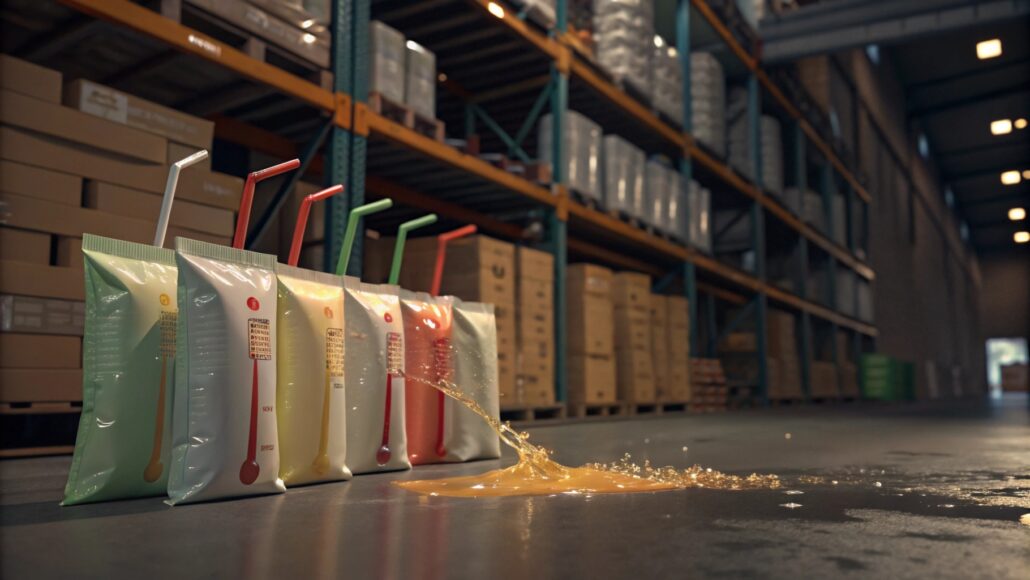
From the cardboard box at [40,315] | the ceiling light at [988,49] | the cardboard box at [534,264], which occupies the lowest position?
the cardboard box at [40,315]

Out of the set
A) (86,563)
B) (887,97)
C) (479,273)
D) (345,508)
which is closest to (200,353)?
(345,508)

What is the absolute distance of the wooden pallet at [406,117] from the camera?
199 inches

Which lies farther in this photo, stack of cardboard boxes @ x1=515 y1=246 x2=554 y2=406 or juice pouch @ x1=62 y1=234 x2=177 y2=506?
stack of cardboard boxes @ x1=515 y1=246 x2=554 y2=406

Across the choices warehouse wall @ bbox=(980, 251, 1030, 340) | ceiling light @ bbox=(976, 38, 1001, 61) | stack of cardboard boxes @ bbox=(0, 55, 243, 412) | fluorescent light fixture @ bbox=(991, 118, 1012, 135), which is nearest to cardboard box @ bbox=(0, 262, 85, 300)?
stack of cardboard boxes @ bbox=(0, 55, 243, 412)

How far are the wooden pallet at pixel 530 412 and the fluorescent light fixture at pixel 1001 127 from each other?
23844 millimetres

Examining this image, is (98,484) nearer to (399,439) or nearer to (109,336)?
(109,336)

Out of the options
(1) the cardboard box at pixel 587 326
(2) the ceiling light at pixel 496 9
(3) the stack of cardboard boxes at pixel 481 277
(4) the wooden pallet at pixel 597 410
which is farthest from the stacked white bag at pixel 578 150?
(4) the wooden pallet at pixel 597 410

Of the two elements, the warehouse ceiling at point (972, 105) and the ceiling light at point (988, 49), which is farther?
the warehouse ceiling at point (972, 105)

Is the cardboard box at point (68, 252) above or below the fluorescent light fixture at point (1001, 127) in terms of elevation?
below

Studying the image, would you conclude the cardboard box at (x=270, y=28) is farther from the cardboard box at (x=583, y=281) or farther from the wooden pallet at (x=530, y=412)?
the cardboard box at (x=583, y=281)

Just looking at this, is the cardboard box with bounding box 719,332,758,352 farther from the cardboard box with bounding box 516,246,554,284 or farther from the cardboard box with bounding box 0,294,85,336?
the cardboard box with bounding box 0,294,85,336

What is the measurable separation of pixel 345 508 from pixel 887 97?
23570mm

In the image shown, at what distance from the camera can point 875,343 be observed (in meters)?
18.7

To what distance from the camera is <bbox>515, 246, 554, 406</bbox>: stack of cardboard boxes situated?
6270 millimetres
